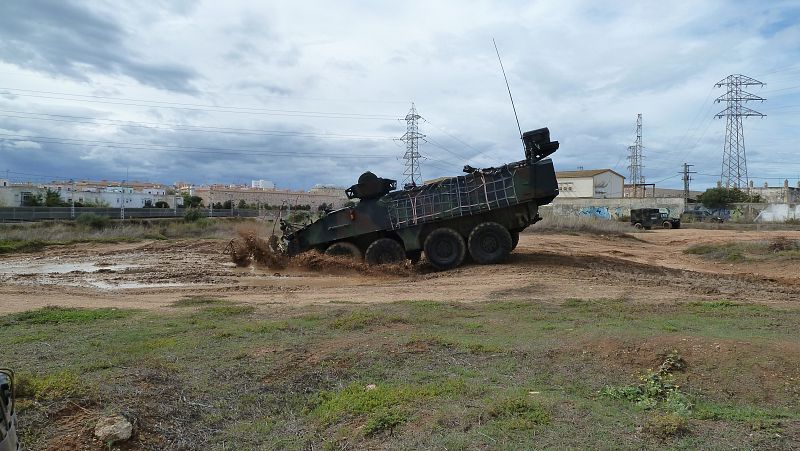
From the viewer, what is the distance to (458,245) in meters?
18.7

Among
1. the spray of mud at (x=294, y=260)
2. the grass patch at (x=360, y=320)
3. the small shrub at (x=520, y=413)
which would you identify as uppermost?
the spray of mud at (x=294, y=260)

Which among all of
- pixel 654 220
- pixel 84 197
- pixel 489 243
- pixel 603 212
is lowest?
pixel 489 243

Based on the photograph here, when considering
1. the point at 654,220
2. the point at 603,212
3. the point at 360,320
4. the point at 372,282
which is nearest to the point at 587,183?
the point at 603,212

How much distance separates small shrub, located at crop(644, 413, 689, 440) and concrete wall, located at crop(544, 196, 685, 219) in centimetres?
5596

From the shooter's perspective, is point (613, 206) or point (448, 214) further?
point (613, 206)

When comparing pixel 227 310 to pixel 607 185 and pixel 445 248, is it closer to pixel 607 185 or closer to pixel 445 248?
pixel 445 248

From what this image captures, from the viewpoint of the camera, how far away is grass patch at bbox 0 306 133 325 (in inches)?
408

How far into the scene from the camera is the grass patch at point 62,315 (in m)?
10.4

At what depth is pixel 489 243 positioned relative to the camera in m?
18.6

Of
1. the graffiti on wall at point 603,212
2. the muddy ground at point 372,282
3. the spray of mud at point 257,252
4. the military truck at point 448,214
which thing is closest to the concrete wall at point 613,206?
the graffiti on wall at point 603,212

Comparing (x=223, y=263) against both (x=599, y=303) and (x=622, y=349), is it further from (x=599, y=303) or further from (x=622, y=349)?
(x=622, y=349)

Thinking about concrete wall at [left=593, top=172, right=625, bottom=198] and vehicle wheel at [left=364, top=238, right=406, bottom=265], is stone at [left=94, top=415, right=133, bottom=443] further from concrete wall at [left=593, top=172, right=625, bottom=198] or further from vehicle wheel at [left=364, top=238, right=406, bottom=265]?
concrete wall at [left=593, top=172, right=625, bottom=198]

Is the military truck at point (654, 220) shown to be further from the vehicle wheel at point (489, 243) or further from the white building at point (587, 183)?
the vehicle wheel at point (489, 243)

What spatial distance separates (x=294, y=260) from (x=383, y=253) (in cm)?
303
